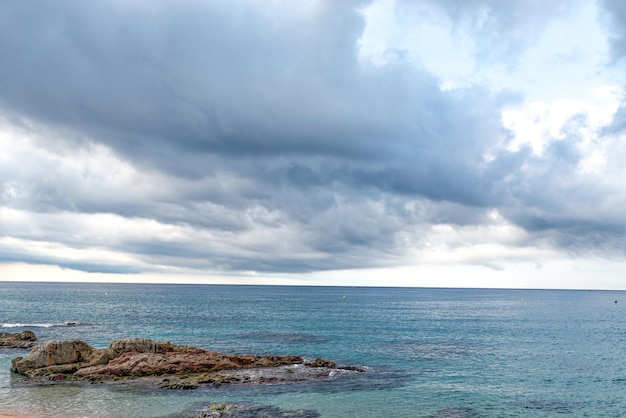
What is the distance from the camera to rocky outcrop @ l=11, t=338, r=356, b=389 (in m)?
55.3

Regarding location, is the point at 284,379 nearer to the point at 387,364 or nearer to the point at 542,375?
the point at 387,364

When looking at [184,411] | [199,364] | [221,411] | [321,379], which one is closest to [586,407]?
[321,379]

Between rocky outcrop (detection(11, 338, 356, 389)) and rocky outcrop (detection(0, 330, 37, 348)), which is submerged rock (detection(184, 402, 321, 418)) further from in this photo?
rocky outcrop (detection(0, 330, 37, 348))

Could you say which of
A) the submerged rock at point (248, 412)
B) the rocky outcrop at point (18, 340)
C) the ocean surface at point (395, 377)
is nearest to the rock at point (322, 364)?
the ocean surface at point (395, 377)

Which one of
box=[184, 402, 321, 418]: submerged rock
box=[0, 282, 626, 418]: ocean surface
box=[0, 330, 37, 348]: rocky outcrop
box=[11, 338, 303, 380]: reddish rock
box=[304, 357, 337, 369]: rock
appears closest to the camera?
box=[184, 402, 321, 418]: submerged rock

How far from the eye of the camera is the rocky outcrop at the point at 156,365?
5531 cm

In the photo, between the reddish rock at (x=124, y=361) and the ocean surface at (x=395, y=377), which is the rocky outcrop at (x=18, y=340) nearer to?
the ocean surface at (x=395, y=377)

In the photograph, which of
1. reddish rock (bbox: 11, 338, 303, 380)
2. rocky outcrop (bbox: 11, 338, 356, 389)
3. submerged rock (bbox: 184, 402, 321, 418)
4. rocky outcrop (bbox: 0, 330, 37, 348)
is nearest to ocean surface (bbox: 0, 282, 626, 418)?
submerged rock (bbox: 184, 402, 321, 418)

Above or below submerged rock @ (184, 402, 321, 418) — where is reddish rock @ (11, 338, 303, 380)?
above

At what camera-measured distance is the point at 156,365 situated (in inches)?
2292

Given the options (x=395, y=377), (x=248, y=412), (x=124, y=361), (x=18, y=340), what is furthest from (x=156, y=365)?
(x=18, y=340)

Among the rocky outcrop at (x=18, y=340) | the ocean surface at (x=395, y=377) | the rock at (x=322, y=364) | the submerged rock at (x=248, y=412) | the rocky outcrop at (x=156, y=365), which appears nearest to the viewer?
the submerged rock at (x=248, y=412)

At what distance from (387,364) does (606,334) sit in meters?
69.1

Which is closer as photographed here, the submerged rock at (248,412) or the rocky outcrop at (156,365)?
the submerged rock at (248,412)
